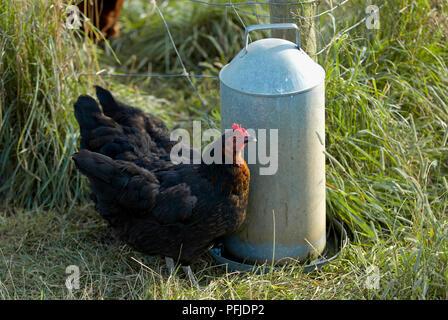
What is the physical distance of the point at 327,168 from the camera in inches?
150

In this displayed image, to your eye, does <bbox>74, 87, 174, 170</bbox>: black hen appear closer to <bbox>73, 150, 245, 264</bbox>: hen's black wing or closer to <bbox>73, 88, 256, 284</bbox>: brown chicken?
<bbox>73, 88, 256, 284</bbox>: brown chicken

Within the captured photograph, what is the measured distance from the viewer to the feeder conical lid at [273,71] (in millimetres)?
3086

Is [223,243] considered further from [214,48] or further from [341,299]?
[214,48]

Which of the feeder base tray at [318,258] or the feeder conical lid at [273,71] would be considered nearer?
the feeder conical lid at [273,71]

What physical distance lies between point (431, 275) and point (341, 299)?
0.46 meters

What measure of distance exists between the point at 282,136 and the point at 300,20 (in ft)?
2.77

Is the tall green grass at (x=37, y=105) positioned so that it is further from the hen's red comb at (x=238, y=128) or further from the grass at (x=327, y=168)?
the hen's red comb at (x=238, y=128)

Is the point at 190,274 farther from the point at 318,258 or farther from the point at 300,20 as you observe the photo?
the point at 300,20

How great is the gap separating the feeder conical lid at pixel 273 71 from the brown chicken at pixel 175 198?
26 centimetres

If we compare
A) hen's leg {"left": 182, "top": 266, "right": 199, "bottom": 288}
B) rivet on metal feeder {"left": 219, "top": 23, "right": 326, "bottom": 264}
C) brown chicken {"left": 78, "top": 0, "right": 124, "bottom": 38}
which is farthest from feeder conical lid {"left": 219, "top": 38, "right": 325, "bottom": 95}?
brown chicken {"left": 78, "top": 0, "right": 124, "bottom": 38}

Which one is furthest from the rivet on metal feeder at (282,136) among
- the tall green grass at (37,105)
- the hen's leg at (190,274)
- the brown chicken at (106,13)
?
the brown chicken at (106,13)

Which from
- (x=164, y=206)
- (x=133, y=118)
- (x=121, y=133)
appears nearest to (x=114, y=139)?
(x=121, y=133)

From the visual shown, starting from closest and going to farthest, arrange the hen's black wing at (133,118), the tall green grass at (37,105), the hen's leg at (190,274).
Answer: the hen's leg at (190,274), the hen's black wing at (133,118), the tall green grass at (37,105)

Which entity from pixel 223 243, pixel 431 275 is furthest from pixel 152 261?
pixel 431 275
